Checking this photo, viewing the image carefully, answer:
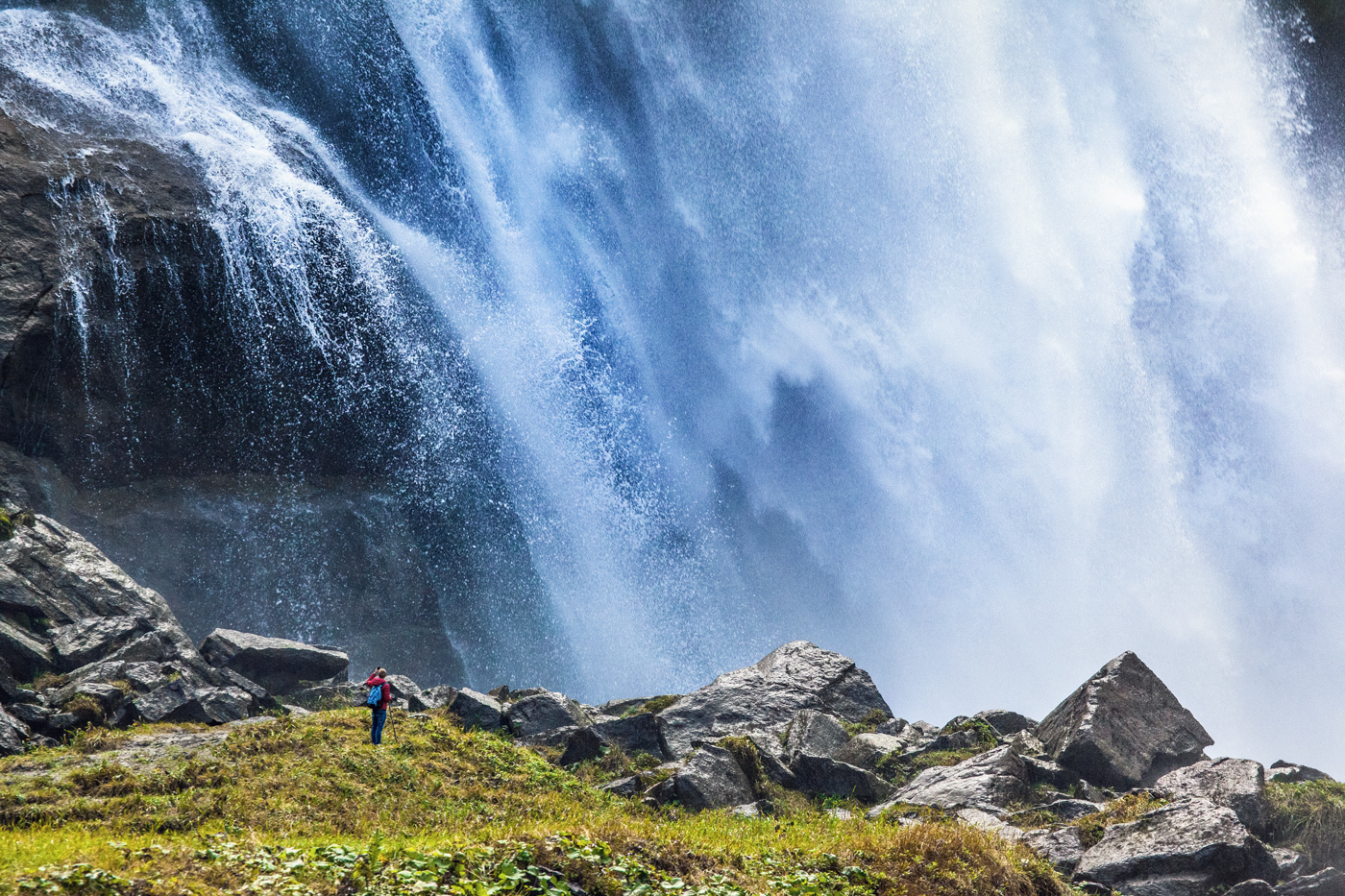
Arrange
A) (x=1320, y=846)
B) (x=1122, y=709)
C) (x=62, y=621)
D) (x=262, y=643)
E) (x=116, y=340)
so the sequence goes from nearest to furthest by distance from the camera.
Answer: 1. (x=1320, y=846)
2. (x=1122, y=709)
3. (x=62, y=621)
4. (x=262, y=643)
5. (x=116, y=340)

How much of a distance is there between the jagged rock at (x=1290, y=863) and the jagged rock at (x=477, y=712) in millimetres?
16495

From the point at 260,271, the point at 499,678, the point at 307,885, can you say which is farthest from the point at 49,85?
the point at 307,885

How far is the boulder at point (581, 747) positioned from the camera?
20.9m

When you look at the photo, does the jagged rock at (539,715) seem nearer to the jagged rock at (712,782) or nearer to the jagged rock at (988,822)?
the jagged rock at (712,782)

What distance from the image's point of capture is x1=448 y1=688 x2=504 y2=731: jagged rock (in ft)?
72.9

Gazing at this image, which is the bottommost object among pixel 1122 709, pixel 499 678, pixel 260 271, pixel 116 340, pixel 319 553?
pixel 1122 709

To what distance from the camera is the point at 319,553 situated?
42094mm

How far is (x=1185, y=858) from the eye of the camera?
13039 mm

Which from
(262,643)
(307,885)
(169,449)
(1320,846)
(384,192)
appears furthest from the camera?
(384,192)

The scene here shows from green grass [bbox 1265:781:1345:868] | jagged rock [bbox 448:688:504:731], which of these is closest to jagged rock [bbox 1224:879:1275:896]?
green grass [bbox 1265:781:1345:868]

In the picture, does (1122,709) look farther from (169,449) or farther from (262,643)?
(169,449)

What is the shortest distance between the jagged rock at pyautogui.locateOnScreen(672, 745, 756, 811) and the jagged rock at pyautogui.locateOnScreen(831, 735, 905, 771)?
14.4ft

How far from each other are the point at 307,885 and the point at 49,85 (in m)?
42.1

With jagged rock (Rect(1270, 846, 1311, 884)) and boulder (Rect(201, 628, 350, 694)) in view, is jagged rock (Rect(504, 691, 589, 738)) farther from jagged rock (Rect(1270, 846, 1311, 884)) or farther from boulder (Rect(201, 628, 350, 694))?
jagged rock (Rect(1270, 846, 1311, 884))
